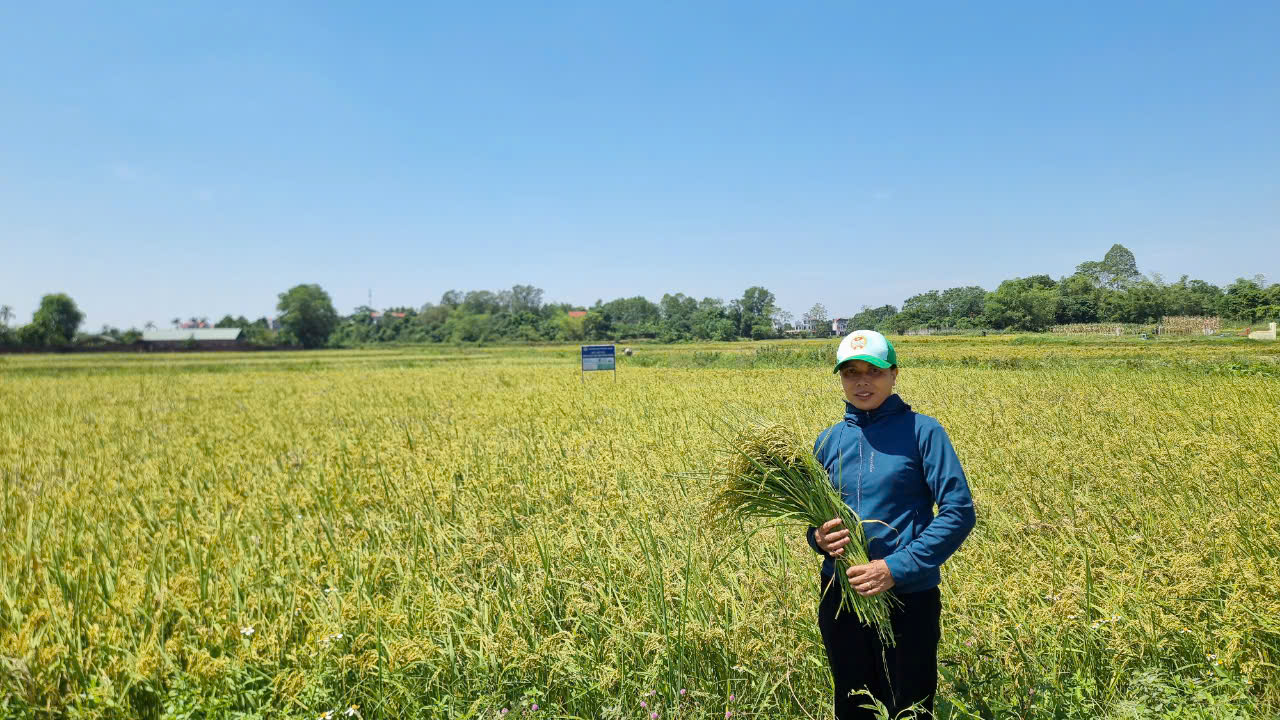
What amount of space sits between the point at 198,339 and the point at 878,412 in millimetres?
110610

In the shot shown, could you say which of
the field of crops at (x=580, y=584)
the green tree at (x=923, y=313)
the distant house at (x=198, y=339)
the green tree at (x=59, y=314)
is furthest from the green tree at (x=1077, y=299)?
the green tree at (x=59, y=314)

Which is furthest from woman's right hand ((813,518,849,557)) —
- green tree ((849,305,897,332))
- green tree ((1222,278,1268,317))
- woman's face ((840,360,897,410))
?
green tree ((1222,278,1268,317))

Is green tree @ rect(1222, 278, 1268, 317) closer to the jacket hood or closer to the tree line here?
the tree line

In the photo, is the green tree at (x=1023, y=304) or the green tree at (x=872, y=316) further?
the green tree at (x=1023, y=304)

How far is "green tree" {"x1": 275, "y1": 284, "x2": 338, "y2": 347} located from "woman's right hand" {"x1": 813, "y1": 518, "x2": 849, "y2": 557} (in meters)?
99.3

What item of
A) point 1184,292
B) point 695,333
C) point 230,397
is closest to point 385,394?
point 230,397

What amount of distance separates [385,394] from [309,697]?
15.4 meters

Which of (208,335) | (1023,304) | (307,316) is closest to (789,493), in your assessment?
(1023,304)

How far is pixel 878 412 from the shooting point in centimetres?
188

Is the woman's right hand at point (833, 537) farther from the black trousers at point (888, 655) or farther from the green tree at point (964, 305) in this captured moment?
the green tree at point (964, 305)

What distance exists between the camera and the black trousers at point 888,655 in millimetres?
1874

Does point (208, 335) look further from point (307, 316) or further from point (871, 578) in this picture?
point (871, 578)

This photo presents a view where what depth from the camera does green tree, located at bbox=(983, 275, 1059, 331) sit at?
40.0ft

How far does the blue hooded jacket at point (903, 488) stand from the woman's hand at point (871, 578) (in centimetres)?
2
